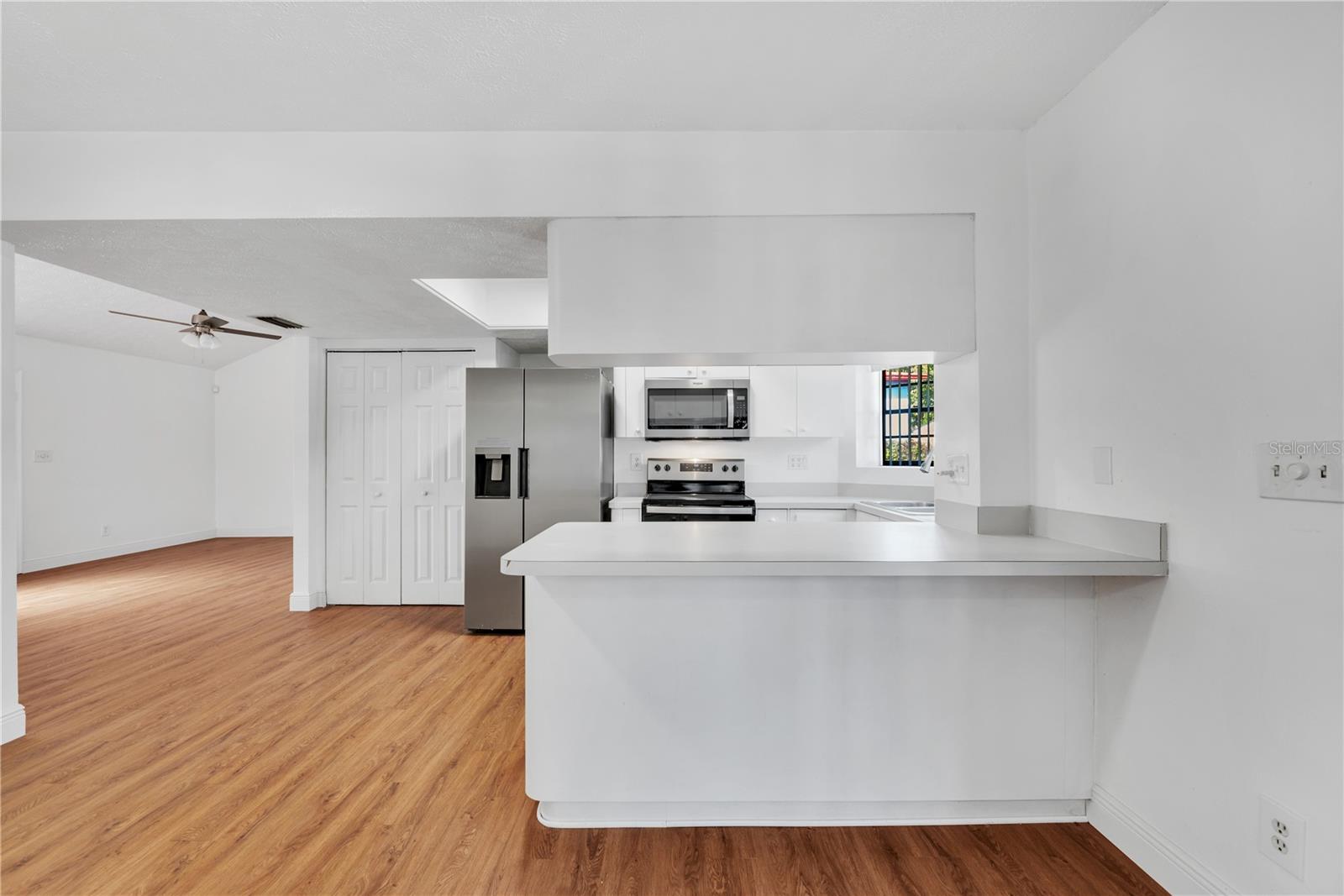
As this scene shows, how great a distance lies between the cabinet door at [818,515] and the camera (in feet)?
13.8

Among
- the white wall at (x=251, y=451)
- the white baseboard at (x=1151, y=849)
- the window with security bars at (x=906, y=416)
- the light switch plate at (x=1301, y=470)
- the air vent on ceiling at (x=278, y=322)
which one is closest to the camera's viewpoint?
the light switch plate at (x=1301, y=470)

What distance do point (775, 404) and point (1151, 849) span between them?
3.29m

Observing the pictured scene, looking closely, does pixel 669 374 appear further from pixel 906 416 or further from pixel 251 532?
pixel 251 532

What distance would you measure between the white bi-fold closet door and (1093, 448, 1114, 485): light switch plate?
3922 mm

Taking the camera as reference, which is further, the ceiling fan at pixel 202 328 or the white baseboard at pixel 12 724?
the ceiling fan at pixel 202 328

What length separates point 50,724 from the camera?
101 inches

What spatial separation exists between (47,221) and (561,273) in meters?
1.83

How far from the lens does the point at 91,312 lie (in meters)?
5.70

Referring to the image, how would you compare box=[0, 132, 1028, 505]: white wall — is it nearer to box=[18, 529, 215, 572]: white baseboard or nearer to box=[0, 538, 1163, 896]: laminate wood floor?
box=[0, 538, 1163, 896]: laminate wood floor

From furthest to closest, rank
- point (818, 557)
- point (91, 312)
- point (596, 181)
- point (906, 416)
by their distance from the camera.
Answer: point (91, 312), point (906, 416), point (596, 181), point (818, 557)

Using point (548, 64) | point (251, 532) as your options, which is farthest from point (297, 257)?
point (251, 532)

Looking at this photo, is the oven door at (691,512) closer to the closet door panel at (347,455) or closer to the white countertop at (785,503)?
the white countertop at (785,503)

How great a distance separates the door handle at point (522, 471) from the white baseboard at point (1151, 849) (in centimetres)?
326

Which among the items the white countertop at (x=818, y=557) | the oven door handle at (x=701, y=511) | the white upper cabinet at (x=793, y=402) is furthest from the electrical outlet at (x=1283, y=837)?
the white upper cabinet at (x=793, y=402)
